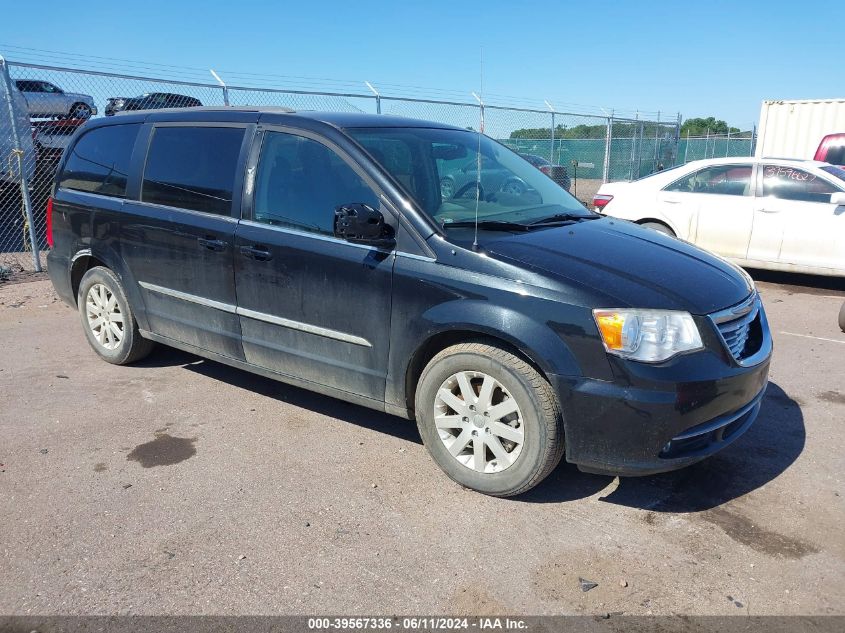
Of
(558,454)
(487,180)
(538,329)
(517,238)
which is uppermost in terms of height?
(487,180)

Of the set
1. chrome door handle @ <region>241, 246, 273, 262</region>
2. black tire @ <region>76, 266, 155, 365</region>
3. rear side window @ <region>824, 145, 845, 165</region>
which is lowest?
black tire @ <region>76, 266, 155, 365</region>

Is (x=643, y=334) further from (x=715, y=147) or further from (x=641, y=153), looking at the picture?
(x=715, y=147)

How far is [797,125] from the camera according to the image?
1658 centimetres

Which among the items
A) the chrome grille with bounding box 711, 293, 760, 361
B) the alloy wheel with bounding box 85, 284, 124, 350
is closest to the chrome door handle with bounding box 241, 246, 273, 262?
the alloy wheel with bounding box 85, 284, 124, 350

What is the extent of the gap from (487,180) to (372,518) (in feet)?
6.86

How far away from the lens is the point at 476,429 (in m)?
3.33

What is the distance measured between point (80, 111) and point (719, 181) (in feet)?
35.9

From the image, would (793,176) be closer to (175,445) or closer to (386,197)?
(386,197)

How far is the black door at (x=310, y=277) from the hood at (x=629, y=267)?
2.37 ft

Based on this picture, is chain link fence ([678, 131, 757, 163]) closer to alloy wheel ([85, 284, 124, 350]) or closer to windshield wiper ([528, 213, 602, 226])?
windshield wiper ([528, 213, 602, 226])

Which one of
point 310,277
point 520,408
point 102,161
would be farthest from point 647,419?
point 102,161

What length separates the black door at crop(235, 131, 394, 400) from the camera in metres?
3.56

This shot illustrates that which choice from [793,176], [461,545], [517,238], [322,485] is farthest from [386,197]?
[793,176]

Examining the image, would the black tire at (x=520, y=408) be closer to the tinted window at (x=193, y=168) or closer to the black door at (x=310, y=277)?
the black door at (x=310, y=277)
